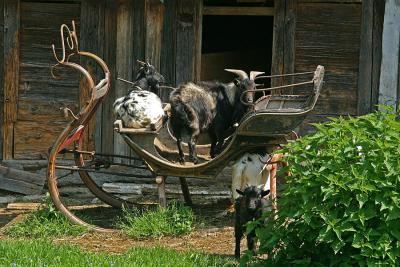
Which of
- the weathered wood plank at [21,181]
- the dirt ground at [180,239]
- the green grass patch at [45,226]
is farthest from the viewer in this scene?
the weathered wood plank at [21,181]

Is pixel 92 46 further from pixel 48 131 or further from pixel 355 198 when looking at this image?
pixel 355 198

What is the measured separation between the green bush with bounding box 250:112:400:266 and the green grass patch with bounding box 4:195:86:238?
9.13ft

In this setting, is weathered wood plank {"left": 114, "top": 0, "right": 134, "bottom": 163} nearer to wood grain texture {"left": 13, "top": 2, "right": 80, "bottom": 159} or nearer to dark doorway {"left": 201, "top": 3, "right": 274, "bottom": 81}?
wood grain texture {"left": 13, "top": 2, "right": 80, "bottom": 159}

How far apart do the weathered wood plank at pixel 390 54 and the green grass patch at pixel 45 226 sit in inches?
166

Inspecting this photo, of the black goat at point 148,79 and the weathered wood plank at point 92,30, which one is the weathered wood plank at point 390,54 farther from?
the weathered wood plank at point 92,30

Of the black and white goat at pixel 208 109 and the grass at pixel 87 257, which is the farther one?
the black and white goat at pixel 208 109

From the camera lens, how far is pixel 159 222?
9.26m

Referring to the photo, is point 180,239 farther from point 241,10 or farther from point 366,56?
point 366,56

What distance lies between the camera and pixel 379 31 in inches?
440

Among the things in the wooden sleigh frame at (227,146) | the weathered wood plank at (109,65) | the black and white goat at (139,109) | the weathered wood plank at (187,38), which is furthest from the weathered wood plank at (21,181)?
the black and white goat at (139,109)

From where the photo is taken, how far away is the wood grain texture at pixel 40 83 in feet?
38.3

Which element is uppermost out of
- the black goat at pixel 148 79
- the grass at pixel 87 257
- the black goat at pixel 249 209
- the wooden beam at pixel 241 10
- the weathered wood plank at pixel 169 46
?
the wooden beam at pixel 241 10

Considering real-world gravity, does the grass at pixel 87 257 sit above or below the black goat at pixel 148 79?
below

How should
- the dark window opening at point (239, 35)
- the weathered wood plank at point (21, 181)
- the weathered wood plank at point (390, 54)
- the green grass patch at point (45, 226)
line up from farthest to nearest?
1. the dark window opening at point (239, 35)
2. the weathered wood plank at point (21, 181)
3. the weathered wood plank at point (390, 54)
4. the green grass patch at point (45, 226)
